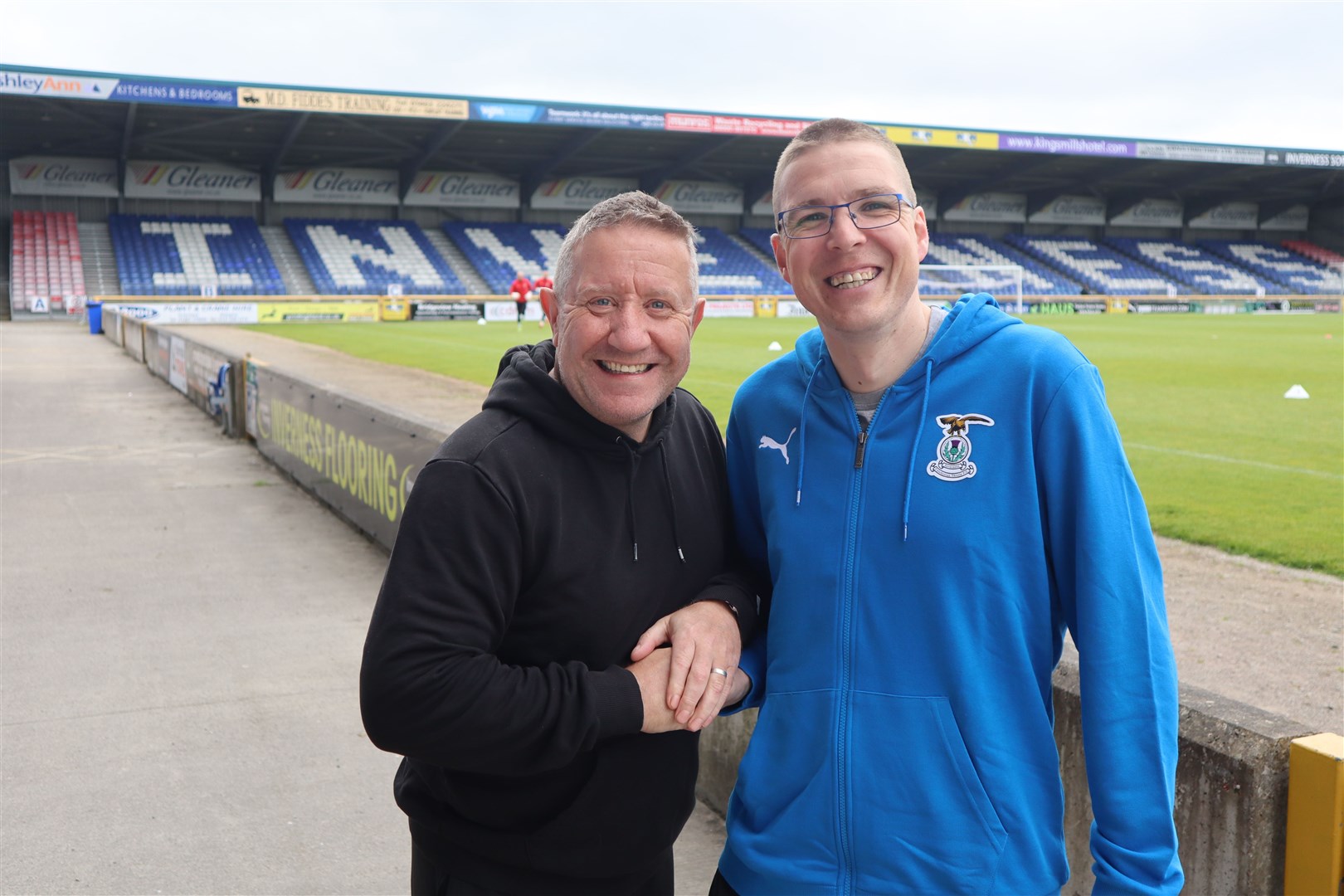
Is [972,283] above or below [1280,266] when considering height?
below

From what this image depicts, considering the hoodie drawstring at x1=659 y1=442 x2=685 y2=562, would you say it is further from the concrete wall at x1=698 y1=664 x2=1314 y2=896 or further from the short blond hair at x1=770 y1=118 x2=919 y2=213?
the concrete wall at x1=698 y1=664 x2=1314 y2=896

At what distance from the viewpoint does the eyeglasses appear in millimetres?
1963

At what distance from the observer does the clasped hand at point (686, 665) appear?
1887 millimetres

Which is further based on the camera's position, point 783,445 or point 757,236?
point 757,236

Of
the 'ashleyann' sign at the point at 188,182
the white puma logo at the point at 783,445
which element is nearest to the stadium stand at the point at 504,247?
the 'ashleyann' sign at the point at 188,182

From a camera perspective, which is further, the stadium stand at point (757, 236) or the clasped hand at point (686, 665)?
the stadium stand at point (757, 236)

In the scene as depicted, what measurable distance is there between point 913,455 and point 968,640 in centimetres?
32

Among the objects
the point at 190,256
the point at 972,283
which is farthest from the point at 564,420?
the point at 972,283

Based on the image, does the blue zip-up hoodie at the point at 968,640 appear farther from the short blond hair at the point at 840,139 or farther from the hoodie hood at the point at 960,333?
the short blond hair at the point at 840,139

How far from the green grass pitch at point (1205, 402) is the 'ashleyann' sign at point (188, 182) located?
703 inches

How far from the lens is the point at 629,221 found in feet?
6.31

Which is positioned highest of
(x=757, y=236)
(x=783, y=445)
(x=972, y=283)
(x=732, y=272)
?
(x=757, y=236)

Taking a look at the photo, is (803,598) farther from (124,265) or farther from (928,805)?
(124,265)

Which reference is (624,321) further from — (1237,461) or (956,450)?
(1237,461)
